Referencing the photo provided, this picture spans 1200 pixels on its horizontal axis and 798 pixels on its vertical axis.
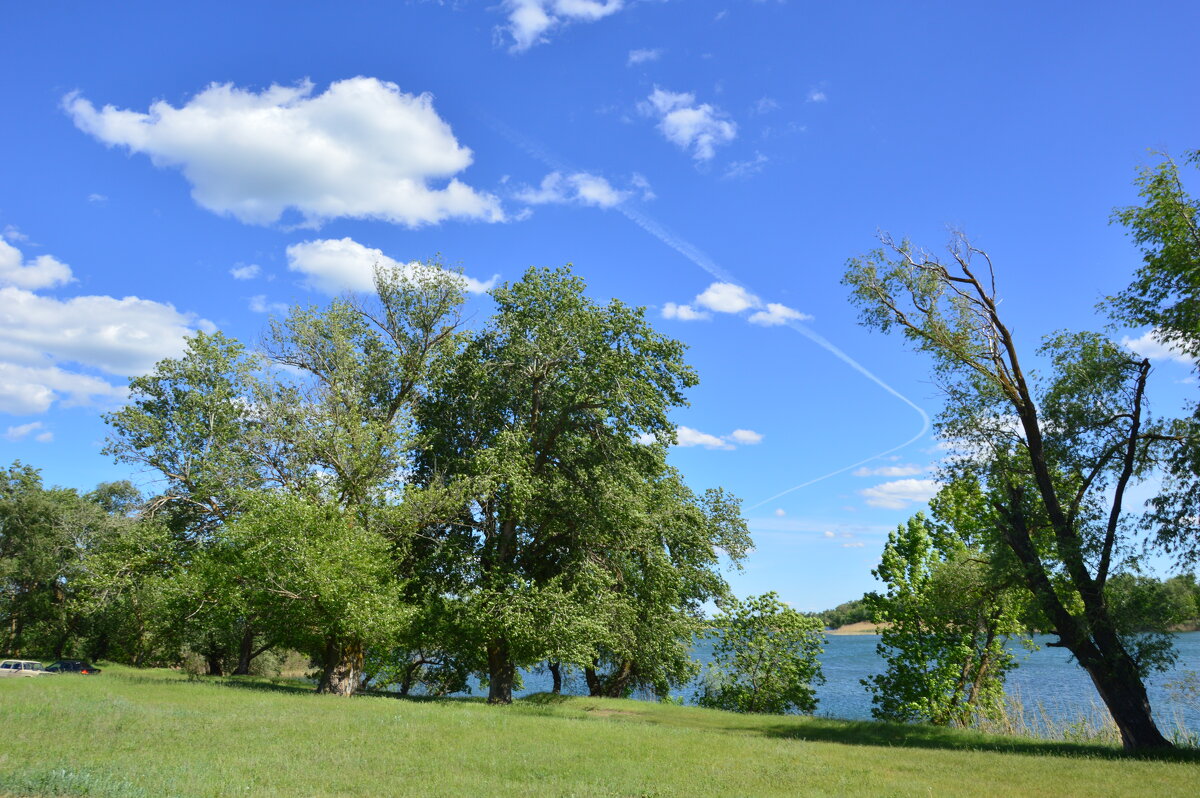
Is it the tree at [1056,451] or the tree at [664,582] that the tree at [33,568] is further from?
the tree at [1056,451]

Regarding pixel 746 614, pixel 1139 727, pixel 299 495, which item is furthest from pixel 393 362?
pixel 1139 727

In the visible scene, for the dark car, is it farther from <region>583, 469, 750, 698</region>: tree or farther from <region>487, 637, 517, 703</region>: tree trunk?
<region>583, 469, 750, 698</region>: tree

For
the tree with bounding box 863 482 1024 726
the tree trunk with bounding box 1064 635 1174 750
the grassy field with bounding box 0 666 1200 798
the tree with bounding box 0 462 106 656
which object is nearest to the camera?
the grassy field with bounding box 0 666 1200 798

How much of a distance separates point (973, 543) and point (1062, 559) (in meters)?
10.9

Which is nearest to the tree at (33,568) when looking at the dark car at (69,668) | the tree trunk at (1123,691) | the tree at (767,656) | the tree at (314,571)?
the dark car at (69,668)

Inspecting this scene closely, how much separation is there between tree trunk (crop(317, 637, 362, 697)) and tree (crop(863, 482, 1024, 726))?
19937 mm

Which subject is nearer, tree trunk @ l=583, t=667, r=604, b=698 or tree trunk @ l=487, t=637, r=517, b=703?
tree trunk @ l=487, t=637, r=517, b=703

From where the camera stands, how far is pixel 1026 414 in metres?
21.0

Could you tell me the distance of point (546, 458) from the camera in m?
28.8

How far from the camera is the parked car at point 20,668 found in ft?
111

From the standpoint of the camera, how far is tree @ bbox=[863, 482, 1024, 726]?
2747 cm

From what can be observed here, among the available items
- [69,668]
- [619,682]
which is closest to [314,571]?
[619,682]

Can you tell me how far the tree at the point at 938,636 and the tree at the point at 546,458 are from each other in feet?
36.3

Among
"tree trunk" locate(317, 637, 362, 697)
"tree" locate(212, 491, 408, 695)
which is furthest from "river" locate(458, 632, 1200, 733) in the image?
"tree" locate(212, 491, 408, 695)
